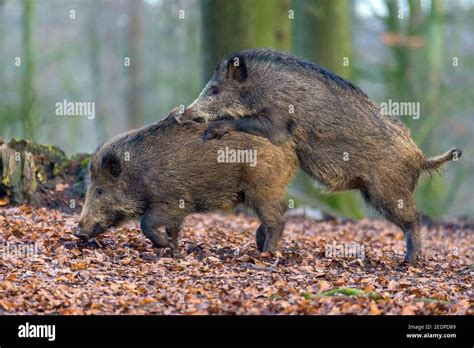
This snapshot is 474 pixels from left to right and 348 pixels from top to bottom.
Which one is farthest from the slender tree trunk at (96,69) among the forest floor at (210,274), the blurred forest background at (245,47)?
the forest floor at (210,274)

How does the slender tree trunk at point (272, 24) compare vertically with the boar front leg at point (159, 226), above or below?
above

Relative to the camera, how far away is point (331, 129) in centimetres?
907

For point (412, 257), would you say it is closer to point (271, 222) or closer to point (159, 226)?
point (271, 222)

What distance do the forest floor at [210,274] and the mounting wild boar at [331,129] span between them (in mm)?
784

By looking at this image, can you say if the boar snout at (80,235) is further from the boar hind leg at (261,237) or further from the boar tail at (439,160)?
the boar tail at (439,160)

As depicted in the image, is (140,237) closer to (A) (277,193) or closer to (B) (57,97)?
(A) (277,193)

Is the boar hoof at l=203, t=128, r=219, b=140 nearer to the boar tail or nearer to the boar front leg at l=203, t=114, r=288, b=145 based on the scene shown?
the boar front leg at l=203, t=114, r=288, b=145

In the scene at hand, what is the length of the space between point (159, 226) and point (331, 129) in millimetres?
2160

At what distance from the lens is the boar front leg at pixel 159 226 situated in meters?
8.76

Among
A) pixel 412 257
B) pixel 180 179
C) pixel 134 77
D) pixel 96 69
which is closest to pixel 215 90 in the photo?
pixel 180 179

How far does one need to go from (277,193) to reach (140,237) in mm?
1835

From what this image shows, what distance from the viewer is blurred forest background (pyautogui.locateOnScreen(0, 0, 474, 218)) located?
13.9m

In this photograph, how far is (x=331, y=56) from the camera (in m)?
15.0
